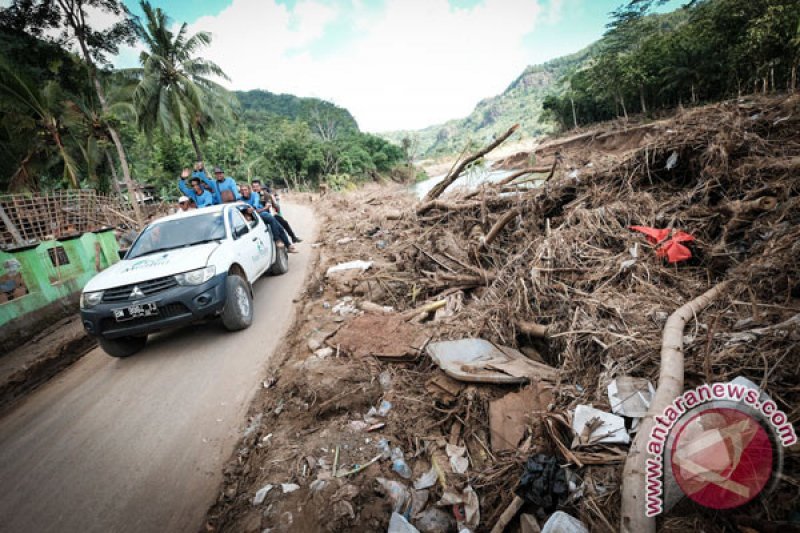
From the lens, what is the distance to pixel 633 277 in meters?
3.03

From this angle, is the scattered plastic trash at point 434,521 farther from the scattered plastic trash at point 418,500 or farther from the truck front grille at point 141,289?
the truck front grille at point 141,289

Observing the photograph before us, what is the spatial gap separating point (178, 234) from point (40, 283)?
325 cm

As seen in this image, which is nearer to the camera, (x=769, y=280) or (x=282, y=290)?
(x=769, y=280)

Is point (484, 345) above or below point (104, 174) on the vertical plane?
below

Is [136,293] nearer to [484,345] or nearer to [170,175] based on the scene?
[484,345]

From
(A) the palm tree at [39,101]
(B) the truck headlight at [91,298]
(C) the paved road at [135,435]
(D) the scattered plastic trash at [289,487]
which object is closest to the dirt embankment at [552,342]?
(D) the scattered plastic trash at [289,487]

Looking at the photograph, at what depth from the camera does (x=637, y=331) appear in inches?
94.6

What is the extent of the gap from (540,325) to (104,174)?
95.1 ft

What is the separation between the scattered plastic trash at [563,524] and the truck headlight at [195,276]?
4.08 m

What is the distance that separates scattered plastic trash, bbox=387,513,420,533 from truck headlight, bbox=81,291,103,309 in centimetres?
422

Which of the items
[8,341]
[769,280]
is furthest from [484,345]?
[8,341]

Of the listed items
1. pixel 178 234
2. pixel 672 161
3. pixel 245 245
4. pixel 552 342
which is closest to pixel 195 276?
pixel 245 245

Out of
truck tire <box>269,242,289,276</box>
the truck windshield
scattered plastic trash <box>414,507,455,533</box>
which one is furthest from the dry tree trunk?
truck tire <box>269,242,289,276</box>

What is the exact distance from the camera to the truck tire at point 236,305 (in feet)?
14.1
